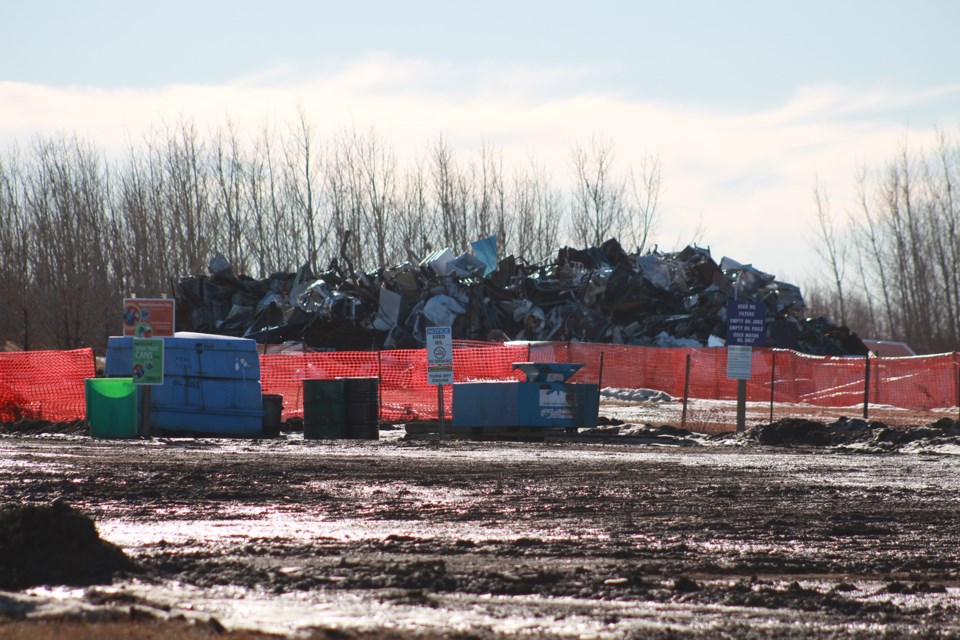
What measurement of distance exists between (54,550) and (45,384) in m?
23.4

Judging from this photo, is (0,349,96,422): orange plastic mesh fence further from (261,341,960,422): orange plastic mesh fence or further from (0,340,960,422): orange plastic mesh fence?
(261,341,960,422): orange plastic mesh fence

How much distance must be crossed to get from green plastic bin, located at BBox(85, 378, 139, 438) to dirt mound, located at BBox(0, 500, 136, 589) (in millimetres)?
15651

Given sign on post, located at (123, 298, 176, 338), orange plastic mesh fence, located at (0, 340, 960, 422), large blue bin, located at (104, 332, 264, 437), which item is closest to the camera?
sign on post, located at (123, 298, 176, 338)

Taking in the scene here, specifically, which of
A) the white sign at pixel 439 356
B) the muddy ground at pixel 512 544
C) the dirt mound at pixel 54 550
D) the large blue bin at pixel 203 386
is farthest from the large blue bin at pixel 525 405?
the dirt mound at pixel 54 550

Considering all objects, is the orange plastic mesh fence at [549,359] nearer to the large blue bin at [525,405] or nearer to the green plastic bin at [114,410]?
the large blue bin at [525,405]

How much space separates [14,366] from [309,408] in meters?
10.0

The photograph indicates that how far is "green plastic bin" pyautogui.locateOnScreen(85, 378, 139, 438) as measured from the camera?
21812 millimetres

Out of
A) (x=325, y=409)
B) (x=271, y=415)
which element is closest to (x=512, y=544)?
(x=325, y=409)

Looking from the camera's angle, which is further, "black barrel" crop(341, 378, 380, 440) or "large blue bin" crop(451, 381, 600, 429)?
"black barrel" crop(341, 378, 380, 440)

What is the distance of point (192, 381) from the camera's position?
22797 mm

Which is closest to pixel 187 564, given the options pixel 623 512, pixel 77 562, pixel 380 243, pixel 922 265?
pixel 77 562

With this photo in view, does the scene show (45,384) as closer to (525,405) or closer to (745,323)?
(525,405)

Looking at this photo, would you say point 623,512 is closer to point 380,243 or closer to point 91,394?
point 91,394

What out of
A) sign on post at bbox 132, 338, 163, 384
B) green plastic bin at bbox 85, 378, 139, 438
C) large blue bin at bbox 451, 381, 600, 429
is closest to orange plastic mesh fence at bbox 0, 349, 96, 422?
green plastic bin at bbox 85, 378, 139, 438
